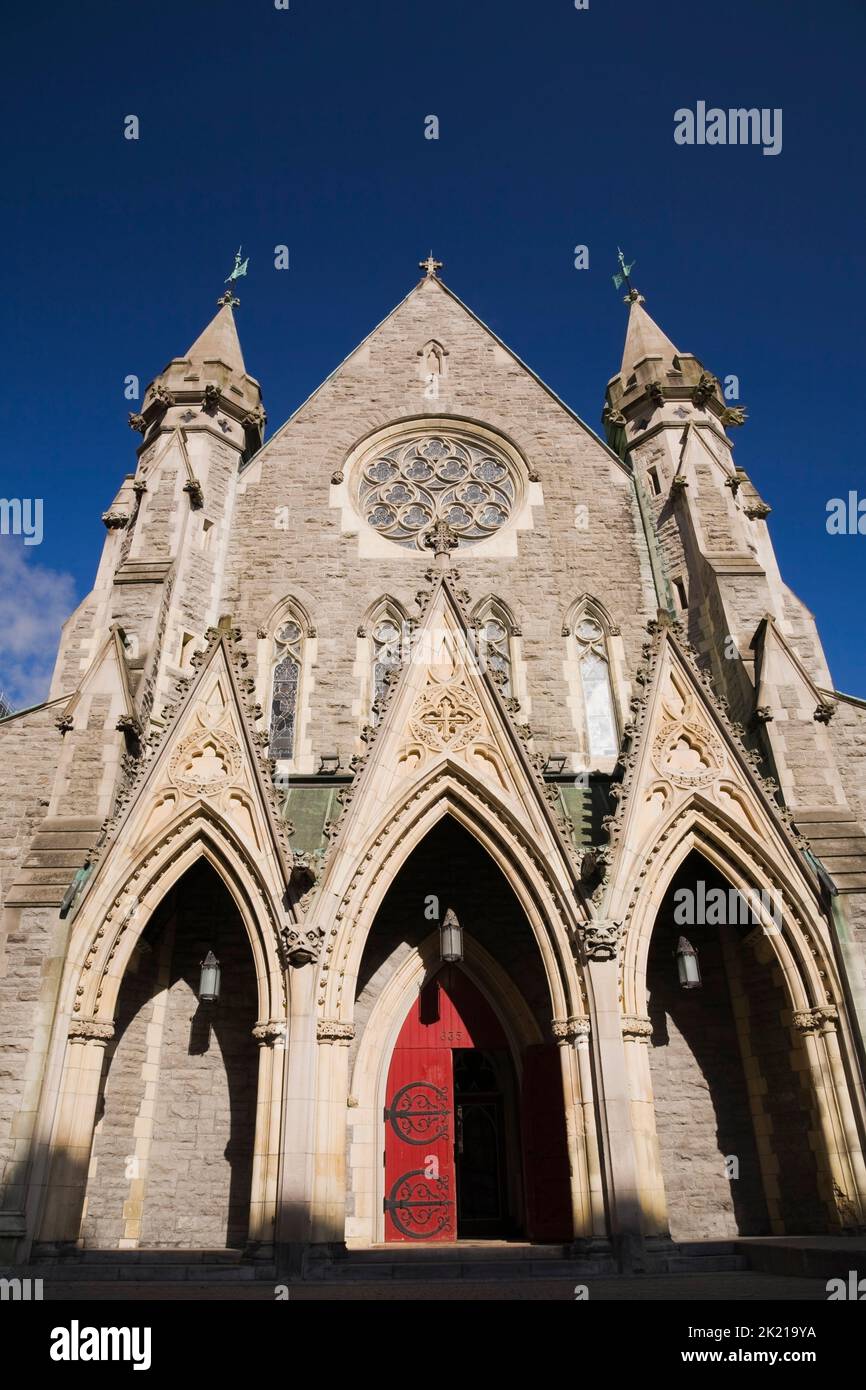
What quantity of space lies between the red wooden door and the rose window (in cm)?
814

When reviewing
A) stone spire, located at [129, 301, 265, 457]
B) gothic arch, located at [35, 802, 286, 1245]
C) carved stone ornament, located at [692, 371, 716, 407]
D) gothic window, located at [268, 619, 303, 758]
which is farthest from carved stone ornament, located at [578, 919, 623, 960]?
stone spire, located at [129, 301, 265, 457]

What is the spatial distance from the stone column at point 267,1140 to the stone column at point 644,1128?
3.55 meters

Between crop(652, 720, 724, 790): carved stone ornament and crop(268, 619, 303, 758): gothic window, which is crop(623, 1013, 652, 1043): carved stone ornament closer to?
crop(652, 720, 724, 790): carved stone ornament

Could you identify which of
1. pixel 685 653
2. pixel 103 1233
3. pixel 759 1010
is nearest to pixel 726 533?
pixel 685 653

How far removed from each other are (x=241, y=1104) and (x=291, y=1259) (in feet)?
9.25

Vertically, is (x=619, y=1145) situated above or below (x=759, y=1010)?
below

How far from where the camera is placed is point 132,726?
11586mm

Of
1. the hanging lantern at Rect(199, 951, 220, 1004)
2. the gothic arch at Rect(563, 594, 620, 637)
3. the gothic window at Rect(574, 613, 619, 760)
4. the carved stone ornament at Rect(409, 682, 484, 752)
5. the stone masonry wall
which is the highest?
the stone masonry wall

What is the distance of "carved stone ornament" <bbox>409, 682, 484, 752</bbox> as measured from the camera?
11.0 m

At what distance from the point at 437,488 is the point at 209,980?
402 inches
